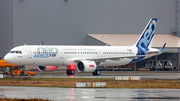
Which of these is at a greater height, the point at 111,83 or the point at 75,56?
the point at 75,56

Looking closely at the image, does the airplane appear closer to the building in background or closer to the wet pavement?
the building in background

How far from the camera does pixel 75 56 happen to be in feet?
179

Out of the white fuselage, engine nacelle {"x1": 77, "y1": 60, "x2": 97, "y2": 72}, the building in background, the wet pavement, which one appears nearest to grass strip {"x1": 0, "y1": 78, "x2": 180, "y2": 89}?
the wet pavement

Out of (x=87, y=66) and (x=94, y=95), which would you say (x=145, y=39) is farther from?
(x=94, y=95)

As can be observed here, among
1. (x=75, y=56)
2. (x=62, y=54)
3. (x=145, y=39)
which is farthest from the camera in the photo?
(x=145, y=39)

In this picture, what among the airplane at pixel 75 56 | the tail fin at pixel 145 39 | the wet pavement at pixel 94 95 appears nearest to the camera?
the wet pavement at pixel 94 95

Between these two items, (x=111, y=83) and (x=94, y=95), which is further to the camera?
(x=111, y=83)

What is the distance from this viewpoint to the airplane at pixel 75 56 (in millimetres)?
50562

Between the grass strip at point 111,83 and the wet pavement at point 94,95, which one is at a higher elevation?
the grass strip at point 111,83

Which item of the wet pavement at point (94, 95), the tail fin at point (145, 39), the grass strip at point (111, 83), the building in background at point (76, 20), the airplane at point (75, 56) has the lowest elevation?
the wet pavement at point (94, 95)

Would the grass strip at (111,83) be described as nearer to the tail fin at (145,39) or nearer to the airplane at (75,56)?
the airplane at (75,56)

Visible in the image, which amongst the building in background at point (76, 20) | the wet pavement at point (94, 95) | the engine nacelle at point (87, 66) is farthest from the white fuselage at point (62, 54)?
the wet pavement at point (94, 95)

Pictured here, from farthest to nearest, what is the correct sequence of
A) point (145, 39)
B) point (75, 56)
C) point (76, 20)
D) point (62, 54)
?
point (76, 20) < point (145, 39) < point (75, 56) < point (62, 54)

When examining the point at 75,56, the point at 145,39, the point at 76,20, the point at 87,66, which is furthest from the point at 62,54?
the point at 76,20
